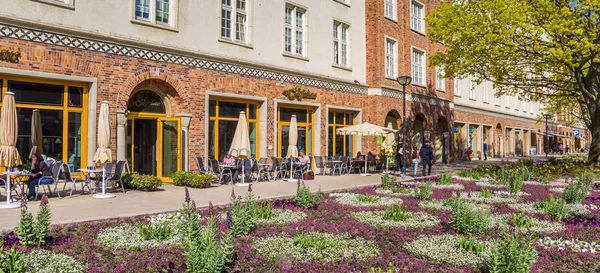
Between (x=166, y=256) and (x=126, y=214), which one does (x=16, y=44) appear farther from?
(x=166, y=256)

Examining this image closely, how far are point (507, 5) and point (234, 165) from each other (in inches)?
491

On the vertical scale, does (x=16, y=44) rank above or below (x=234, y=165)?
above

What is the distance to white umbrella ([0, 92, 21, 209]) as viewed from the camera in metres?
9.59

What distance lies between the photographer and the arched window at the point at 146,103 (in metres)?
14.9

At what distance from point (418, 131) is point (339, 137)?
27.3 feet

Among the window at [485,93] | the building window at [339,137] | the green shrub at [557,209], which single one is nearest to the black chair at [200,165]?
the building window at [339,137]

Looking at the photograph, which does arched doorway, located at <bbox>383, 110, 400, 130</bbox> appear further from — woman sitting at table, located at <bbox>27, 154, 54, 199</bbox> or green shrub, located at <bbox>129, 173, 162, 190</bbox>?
woman sitting at table, located at <bbox>27, 154, 54, 199</bbox>

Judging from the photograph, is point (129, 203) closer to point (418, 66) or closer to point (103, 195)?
point (103, 195)

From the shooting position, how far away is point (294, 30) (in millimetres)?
19891

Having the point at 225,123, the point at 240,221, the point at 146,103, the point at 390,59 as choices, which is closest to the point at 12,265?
the point at 240,221

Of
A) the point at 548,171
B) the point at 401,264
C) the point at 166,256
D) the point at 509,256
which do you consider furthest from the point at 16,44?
the point at 548,171

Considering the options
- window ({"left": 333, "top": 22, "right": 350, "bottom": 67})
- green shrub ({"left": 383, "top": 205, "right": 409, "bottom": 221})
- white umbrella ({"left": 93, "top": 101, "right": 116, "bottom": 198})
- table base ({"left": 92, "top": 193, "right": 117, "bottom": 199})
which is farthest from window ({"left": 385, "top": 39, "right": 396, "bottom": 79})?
green shrub ({"left": 383, "top": 205, "right": 409, "bottom": 221})

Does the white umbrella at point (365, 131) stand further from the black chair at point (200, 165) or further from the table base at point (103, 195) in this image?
the table base at point (103, 195)

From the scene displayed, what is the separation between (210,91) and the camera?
53.6 feet
